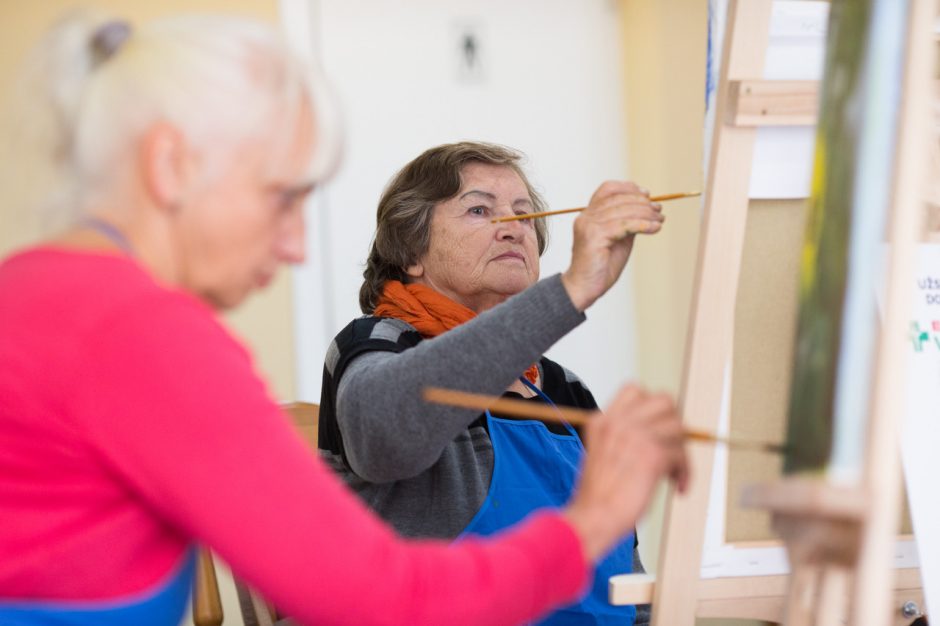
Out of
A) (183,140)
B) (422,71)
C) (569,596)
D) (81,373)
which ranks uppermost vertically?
(422,71)

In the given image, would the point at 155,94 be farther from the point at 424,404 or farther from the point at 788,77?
the point at 788,77

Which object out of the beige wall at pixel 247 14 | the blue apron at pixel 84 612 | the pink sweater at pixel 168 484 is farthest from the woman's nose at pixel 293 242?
the beige wall at pixel 247 14

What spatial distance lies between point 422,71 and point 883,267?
2025 mm

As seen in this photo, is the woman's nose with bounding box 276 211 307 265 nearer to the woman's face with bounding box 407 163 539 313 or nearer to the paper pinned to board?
the paper pinned to board

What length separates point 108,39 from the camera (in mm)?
821

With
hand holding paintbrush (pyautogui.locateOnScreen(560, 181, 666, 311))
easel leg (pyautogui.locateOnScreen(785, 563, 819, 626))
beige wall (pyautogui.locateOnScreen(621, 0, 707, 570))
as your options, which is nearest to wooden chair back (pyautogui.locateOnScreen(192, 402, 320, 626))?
hand holding paintbrush (pyautogui.locateOnScreen(560, 181, 666, 311))

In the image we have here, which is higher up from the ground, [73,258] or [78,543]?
[73,258]

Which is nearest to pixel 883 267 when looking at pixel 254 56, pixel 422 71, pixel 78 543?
pixel 254 56

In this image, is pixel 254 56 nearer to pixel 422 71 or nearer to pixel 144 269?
pixel 144 269

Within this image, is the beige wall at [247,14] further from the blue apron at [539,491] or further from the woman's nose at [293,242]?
the woman's nose at [293,242]

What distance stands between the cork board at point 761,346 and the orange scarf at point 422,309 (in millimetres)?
434

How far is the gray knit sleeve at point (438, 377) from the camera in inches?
47.5

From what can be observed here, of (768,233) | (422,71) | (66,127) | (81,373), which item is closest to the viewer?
(81,373)

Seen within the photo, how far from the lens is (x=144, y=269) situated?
76 centimetres
